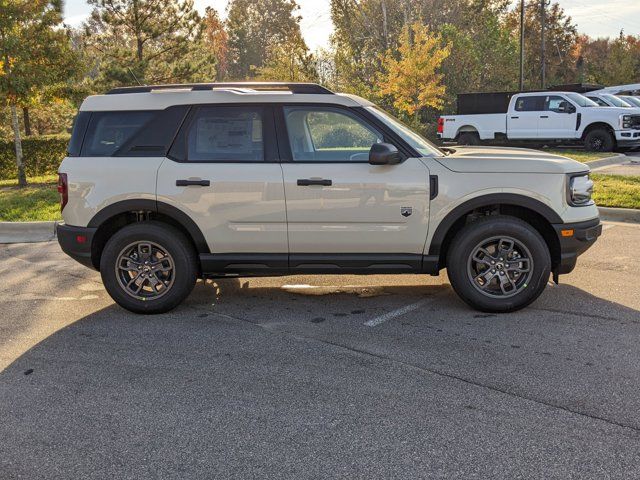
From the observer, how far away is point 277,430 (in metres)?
3.21

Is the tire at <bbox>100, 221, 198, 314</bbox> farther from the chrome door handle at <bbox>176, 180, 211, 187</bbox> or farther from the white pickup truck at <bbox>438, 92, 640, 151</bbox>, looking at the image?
the white pickup truck at <bbox>438, 92, 640, 151</bbox>

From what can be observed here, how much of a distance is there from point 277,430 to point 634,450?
70.5 inches

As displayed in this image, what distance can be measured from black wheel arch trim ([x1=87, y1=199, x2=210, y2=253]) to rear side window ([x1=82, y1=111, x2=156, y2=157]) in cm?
48

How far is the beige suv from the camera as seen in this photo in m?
4.94

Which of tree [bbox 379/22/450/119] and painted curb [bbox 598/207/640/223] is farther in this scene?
tree [bbox 379/22/450/119]

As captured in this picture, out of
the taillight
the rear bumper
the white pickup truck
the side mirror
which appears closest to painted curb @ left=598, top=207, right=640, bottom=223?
the side mirror

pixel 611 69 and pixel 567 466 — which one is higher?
pixel 611 69

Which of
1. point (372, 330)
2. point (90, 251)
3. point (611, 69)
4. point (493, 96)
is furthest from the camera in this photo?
point (611, 69)

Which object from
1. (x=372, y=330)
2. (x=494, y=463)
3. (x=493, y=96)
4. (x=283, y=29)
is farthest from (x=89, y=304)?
(x=283, y=29)

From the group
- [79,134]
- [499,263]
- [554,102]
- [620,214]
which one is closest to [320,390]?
[499,263]

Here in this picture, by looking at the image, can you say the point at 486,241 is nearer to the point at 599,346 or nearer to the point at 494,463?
the point at 599,346

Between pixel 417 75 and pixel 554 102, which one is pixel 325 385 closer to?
pixel 554 102

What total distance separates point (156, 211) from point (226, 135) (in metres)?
0.90

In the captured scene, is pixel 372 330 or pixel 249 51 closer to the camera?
pixel 372 330
